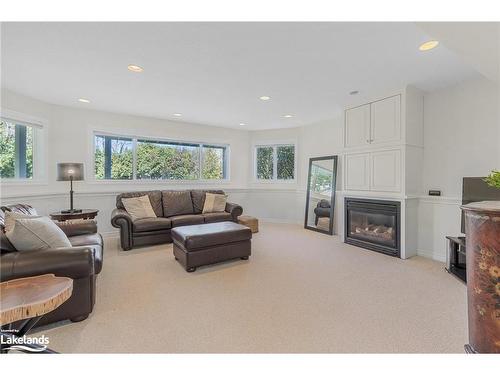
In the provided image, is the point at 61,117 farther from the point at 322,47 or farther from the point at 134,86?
the point at 322,47

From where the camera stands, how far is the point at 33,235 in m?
1.91

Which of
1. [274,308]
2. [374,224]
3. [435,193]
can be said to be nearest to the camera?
[274,308]

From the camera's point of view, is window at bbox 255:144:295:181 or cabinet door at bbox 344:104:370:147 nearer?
cabinet door at bbox 344:104:370:147

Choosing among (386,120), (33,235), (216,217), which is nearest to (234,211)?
(216,217)

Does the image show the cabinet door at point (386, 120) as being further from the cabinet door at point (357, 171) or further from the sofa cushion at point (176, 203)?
the sofa cushion at point (176, 203)

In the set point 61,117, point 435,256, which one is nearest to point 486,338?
point 435,256

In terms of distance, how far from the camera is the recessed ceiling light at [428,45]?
2.23 meters

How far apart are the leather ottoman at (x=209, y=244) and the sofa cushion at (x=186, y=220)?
35.2 inches

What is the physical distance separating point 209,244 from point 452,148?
3.60m

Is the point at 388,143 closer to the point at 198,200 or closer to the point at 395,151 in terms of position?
the point at 395,151

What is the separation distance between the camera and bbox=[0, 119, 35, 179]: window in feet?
11.8

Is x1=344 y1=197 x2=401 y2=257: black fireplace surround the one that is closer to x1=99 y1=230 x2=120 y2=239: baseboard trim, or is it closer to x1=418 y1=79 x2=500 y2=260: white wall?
x1=418 y1=79 x2=500 y2=260: white wall

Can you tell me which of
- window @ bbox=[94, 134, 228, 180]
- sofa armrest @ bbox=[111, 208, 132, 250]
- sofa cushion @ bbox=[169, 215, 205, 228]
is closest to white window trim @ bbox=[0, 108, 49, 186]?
window @ bbox=[94, 134, 228, 180]

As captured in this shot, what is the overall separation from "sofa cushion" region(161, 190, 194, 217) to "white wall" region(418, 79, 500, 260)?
4.08m
